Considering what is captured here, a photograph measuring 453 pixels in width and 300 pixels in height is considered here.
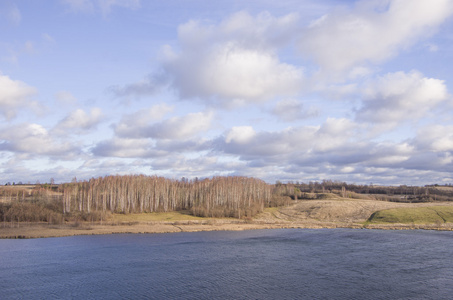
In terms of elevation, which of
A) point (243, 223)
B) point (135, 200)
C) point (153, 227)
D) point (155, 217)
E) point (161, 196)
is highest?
point (161, 196)

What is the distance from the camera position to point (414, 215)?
95000 millimetres

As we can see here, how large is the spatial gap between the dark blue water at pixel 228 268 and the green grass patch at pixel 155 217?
985 inches

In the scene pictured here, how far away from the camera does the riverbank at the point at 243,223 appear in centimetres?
7800

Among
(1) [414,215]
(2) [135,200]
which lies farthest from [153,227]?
(1) [414,215]

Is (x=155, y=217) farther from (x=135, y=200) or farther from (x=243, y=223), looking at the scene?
(x=243, y=223)

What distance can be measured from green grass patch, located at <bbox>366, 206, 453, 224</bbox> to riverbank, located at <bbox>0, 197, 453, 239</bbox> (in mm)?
1516

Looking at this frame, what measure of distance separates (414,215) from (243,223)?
44.0 metres

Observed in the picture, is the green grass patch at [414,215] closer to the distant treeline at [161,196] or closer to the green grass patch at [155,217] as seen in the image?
the distant treeline at [161,196]

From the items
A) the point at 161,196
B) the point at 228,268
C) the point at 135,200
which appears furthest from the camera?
the point at 161,196

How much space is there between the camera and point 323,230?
280ft

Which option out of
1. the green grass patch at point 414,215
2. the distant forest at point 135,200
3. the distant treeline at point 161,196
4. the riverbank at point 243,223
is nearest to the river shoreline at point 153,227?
the riverbank at point 243,223

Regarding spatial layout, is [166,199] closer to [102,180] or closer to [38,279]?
[102,180]

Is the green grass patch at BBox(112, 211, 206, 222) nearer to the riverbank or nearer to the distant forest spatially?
the riverbank

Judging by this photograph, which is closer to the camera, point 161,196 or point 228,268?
point 228,268
